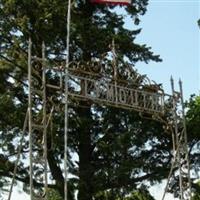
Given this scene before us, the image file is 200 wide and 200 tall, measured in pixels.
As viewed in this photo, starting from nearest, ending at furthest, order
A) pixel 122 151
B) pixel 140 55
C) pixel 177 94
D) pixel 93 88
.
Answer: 1. pixel 93 88
2. pixel 177 94
3. pixel 122 151
4. pixel 140 55

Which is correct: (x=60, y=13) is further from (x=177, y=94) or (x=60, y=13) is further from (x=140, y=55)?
(x=177, y=94)

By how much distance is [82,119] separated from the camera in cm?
1568

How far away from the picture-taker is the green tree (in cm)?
1558

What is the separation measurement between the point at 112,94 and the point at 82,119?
462 cm

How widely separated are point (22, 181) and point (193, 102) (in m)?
5.31

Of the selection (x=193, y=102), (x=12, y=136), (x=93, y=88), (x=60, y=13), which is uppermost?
(x=60, y=13)

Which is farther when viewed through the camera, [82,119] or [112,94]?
[82,119]

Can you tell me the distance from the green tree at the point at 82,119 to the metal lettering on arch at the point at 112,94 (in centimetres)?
374

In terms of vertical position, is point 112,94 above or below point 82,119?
below

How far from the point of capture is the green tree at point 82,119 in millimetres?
15578

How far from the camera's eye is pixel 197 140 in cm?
1714

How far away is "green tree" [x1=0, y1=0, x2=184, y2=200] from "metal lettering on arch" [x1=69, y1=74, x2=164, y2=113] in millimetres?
3735

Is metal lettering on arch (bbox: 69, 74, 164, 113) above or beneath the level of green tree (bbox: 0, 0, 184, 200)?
beneath

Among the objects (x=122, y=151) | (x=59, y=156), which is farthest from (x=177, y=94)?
(x=59, y=156)
